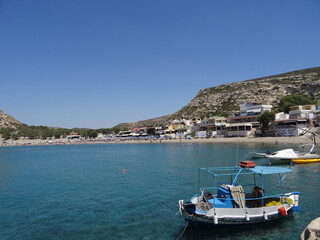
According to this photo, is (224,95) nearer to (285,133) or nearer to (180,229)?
(285,133)

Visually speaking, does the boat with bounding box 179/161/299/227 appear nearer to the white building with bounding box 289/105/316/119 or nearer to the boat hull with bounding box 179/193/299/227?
the boat hull with bounding box 179/193/299/227

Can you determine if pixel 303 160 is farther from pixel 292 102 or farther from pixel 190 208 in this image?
pixel 292 102

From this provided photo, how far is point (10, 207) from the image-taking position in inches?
788

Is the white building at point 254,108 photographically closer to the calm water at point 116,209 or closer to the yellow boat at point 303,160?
the yellow boat at point 303,160

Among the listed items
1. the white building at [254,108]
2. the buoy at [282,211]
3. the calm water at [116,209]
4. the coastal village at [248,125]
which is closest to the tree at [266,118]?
the coastal village at [248,125]

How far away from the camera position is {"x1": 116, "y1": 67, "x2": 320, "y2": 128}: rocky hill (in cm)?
12475

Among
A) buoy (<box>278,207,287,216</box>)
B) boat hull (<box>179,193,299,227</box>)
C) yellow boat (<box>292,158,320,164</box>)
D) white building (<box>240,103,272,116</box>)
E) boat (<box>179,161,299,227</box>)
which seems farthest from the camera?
white building (<box>240,103,272,116</box>)

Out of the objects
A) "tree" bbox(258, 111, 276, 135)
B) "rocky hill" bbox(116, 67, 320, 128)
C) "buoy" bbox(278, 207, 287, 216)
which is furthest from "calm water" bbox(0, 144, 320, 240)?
"rocky hill" bbox(116, 67, 320, 128)

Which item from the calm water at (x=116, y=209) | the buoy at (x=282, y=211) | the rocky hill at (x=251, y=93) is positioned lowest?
the calm water at (x=116, y=209)

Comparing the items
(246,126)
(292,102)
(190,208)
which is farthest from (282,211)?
(292,102)

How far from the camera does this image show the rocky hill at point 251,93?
409 ft

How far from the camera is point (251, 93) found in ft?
476

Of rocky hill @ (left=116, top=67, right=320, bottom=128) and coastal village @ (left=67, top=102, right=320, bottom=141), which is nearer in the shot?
coastal village @ (left=67, top=102, right=320, bottom=141)

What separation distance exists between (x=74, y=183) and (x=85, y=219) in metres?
13.9
